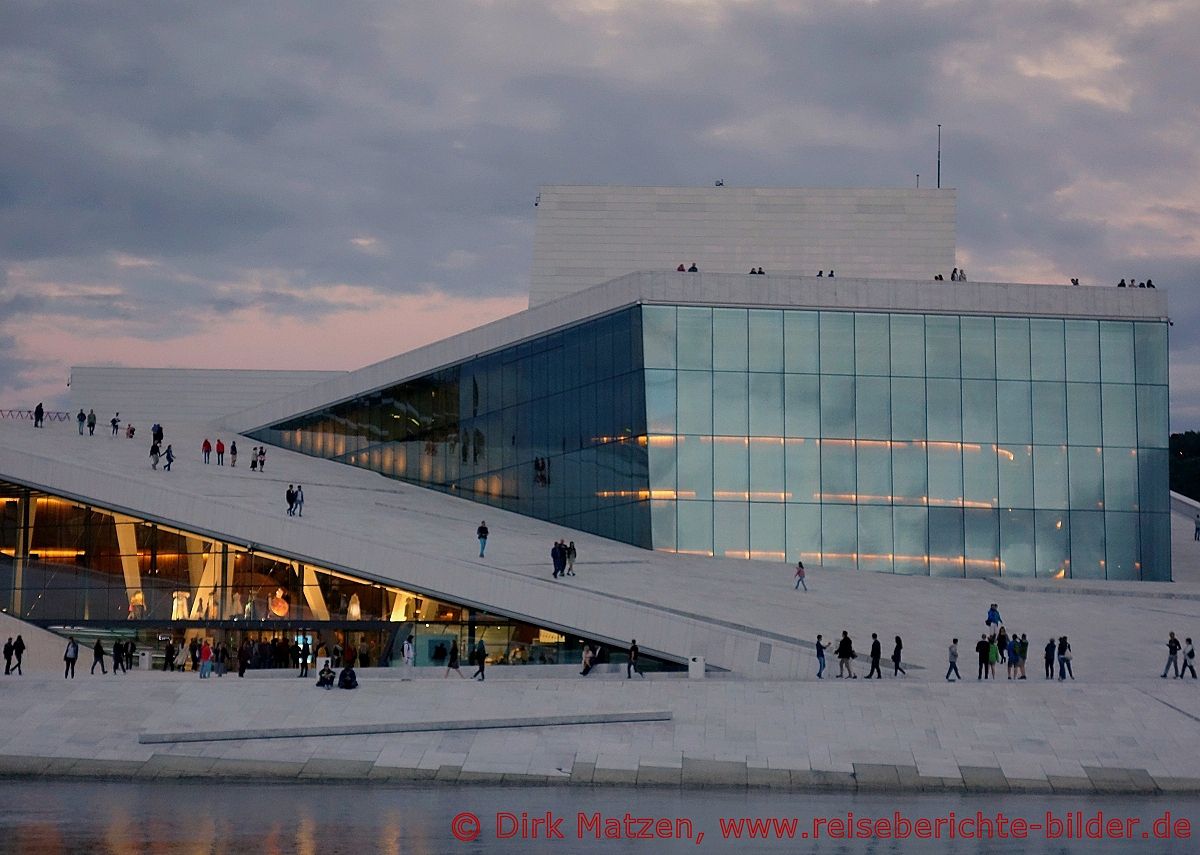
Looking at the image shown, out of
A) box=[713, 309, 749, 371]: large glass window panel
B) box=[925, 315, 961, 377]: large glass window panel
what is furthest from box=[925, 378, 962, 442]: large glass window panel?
box=[713, 309, 749, 371]: large glass window panel

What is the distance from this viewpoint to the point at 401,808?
21.1 meters

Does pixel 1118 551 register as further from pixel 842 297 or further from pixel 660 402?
pixel 660 402

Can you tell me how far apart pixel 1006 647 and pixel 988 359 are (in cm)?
1735

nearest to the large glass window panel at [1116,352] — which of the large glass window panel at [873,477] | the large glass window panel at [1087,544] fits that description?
the large glass window panel at [1087,544]

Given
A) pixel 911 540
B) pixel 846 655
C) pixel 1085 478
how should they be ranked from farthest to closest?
pixel 1085 478
pixel 911 540
pixel 846 655

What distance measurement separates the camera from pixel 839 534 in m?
47.1

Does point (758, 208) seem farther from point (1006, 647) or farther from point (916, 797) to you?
point (916, 797)

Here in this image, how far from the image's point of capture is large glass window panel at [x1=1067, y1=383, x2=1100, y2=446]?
157 feet

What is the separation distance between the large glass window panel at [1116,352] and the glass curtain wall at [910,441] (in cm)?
6

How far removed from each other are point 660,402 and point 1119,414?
46.3ft

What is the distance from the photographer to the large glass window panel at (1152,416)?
48.0m

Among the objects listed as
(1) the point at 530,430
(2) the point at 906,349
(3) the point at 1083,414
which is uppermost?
(2) the point at 906,349

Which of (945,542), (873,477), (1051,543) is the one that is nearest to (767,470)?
(873,477)

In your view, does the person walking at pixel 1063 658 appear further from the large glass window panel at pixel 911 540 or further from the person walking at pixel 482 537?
the large glass window panel at pixel 911 540
